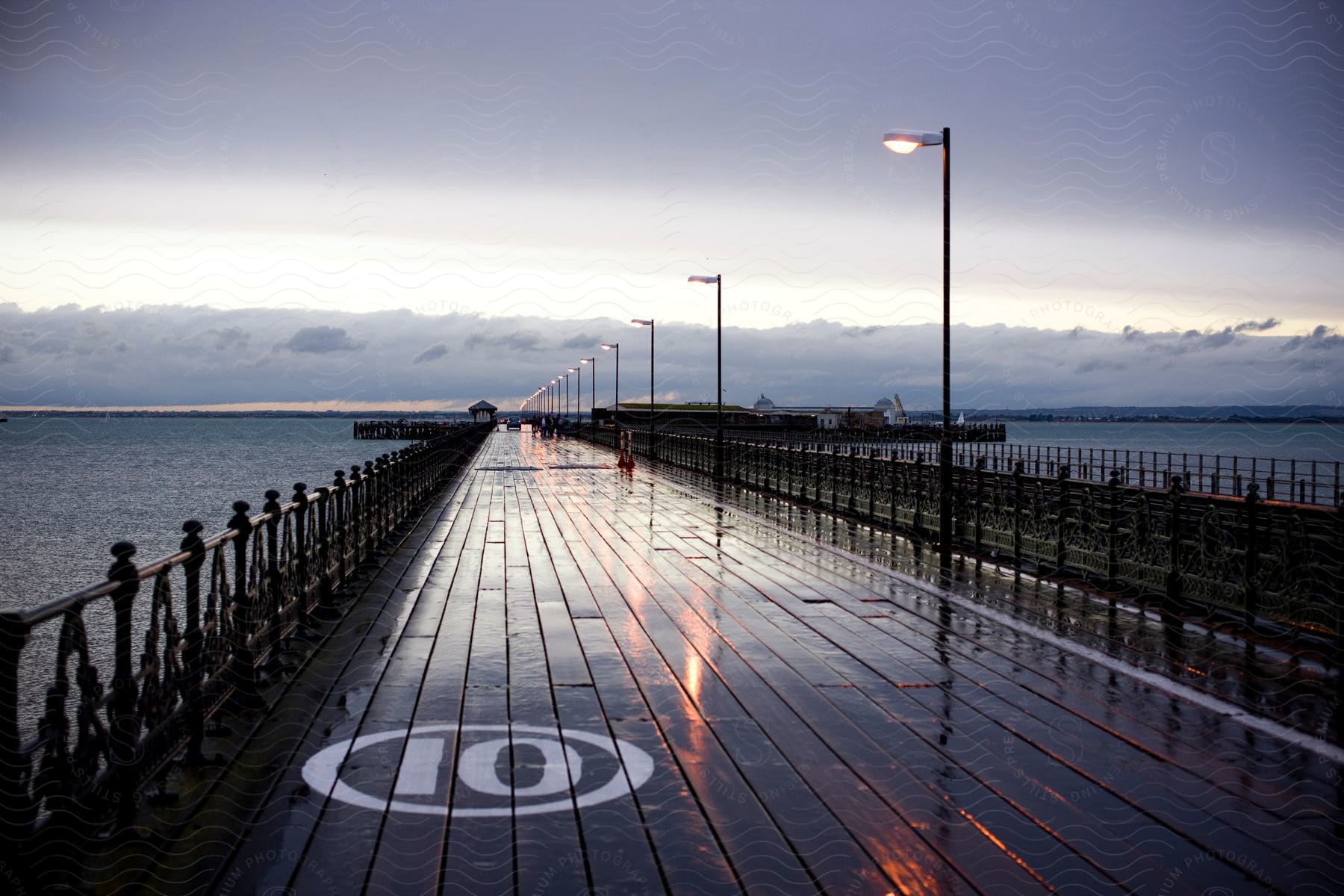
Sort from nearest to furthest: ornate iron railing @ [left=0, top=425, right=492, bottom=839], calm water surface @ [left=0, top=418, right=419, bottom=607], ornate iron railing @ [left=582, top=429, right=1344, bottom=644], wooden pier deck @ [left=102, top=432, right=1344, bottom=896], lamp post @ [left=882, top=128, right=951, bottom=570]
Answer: ornate iron railing @ [left=0, top=425, right=492, bottom=839] → wooden pier deck @ [left=102, top=432, right=1344, bottom=896] → ornate iron railing @ [left=582, top=429, right=1344, bottom=644] → lamp post @ [left=882, top=128, right=951, bottom=570] → calm water surface @ [left=0, top=418, right=419, bottom=607]

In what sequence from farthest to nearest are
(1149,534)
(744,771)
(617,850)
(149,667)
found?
(1149,534)
(744,771)
(149,667)
(617,850)

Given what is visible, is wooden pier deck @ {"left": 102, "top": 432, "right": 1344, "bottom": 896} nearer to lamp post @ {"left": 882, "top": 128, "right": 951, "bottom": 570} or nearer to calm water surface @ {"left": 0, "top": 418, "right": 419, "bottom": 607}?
lamp post @ {"left": 882, "top": 128, "right": 951, "bottom": 570}

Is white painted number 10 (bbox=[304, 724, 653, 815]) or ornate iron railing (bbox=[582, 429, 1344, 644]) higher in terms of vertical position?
ornate iron railing (bbox=[582, 429, 1344, 644])

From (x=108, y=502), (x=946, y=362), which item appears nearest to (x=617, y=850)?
(x=946, y=362)

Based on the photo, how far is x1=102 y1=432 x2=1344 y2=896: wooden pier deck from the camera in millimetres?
4406

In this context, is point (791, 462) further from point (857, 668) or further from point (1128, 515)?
point (857, 668)

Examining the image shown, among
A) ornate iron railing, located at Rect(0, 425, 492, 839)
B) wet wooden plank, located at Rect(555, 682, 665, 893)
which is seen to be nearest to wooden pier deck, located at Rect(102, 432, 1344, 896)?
wet wooden plank, located at Rect(555, 682, 665, 893)

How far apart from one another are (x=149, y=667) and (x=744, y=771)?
3.12 metres

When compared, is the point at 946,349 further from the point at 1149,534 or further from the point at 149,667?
the point at 149,667

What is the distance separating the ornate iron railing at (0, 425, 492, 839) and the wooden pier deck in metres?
0.40

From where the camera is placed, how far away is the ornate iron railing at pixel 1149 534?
29.2 feet

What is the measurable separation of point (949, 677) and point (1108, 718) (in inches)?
52.7

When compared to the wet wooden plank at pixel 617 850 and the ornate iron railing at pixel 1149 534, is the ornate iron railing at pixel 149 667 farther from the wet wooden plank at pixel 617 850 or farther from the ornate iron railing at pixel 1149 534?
the ornate iron railing at pixel 1149 534

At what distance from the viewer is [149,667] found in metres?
5.19
